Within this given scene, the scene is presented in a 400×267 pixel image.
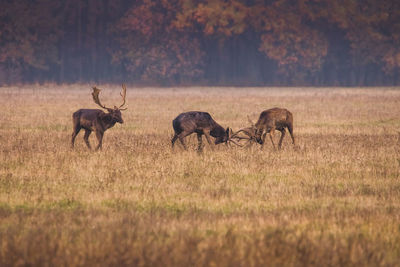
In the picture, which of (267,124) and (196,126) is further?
(267,124)

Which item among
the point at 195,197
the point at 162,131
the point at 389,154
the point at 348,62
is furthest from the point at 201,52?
the point at 195,197

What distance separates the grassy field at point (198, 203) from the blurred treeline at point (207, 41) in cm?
6234

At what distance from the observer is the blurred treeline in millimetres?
83188

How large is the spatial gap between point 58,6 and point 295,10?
29180 millimetres

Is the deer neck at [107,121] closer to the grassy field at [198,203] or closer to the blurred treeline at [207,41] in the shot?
the grassy field at [198,203]

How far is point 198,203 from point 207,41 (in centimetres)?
7754

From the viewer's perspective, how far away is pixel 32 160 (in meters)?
15.9

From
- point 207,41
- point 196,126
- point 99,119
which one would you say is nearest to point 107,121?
point 99,119

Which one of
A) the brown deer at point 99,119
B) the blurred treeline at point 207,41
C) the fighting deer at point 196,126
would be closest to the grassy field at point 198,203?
the fighting deer at point 196,126

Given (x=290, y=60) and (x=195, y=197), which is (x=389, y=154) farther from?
(x=290, y=60)

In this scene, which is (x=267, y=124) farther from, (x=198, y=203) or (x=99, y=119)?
(x=198, y=203)

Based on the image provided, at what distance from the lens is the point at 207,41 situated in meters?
87.9

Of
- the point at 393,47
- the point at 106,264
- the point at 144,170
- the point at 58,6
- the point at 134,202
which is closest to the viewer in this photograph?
the point at 106,264

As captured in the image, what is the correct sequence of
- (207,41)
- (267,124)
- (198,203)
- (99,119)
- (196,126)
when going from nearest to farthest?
(198,203) < (196,126) < (99,119) < (267,124) < (207,41)
